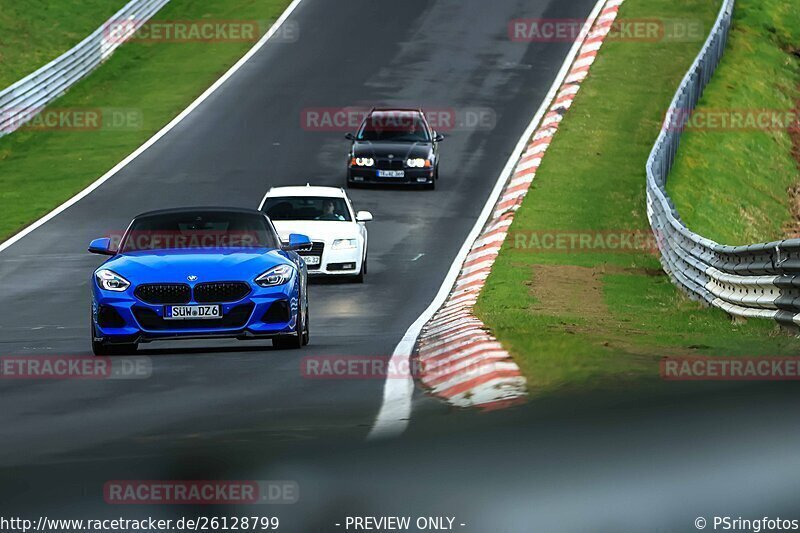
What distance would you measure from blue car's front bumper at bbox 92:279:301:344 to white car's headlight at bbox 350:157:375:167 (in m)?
19.8

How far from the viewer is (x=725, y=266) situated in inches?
741

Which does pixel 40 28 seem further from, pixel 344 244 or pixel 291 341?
pixel 291 341

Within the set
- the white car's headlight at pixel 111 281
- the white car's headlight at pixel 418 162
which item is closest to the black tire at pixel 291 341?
the white car's headlight at pixel 111 281

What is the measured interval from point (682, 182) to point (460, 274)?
1094 cm

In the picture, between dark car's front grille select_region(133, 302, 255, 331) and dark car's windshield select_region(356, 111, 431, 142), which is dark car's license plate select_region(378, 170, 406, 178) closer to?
dark car's windshield select_region(356, 111, 431, 142)

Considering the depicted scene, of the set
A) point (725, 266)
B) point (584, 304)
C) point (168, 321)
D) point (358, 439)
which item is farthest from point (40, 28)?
point (358, 439)

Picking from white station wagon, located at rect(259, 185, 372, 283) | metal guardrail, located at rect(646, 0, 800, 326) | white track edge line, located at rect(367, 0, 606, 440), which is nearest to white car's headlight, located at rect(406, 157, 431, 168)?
white track edge line, located at rect(367, 0, 606, 440)

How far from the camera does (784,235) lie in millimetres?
33344

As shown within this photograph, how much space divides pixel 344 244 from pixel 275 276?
952 cm

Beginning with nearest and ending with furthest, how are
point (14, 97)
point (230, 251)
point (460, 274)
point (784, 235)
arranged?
point (230, 251) < point (460, 274) < point (784, 235) < point (14, 97)

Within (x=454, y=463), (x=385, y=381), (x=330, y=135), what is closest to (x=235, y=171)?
(x=330, y=135)

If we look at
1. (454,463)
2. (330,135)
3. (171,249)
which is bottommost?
(330,135)

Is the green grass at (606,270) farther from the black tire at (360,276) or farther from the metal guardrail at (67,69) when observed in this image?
the metal guardrail at (67,69)

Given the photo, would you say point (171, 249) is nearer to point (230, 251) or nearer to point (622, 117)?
point (230, 251)
